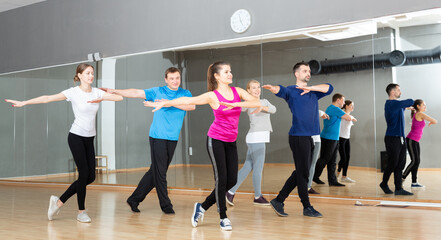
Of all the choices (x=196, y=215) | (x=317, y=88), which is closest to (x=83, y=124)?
(x=196, y=215)

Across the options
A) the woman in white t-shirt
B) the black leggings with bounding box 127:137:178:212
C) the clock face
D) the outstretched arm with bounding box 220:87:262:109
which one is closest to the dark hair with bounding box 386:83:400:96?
the clock face

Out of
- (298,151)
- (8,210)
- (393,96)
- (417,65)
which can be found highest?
(417,65)

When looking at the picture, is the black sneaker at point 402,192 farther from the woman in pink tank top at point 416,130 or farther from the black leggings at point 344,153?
the black leggings at point 344,153

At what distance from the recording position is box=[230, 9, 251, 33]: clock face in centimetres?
633

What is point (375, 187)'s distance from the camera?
5.44 metres

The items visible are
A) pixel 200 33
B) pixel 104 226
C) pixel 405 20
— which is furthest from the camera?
pixel 200 33

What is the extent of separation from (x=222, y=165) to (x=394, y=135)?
2.54 metres

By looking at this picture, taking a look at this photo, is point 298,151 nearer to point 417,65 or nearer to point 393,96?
point 393,96

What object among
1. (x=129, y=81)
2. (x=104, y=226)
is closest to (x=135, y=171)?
(x=129, y=81)

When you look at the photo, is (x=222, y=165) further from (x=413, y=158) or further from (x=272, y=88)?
(x=413, y=158)

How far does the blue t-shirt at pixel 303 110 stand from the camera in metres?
4.51

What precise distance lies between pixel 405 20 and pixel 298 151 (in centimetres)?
208

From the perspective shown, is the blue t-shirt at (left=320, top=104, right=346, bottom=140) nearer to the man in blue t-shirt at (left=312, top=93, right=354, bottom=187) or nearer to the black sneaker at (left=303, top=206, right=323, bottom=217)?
the man in blue t-shirt at (left=312, top=93, right=354, bottom=187)

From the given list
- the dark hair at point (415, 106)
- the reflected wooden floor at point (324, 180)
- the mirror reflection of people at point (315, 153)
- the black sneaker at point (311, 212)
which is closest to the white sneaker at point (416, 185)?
the reflected wooden floor at point (324, 180)
